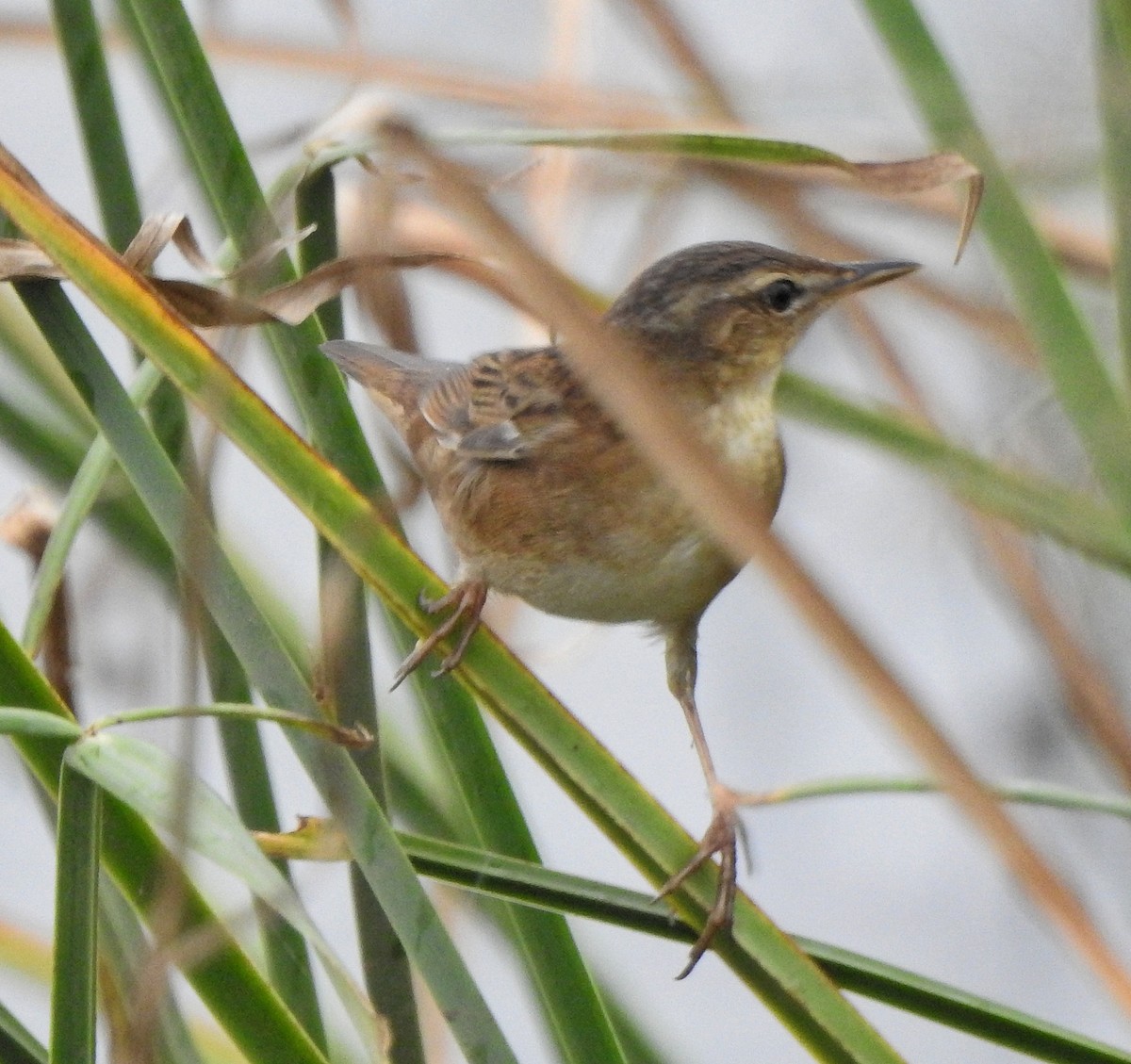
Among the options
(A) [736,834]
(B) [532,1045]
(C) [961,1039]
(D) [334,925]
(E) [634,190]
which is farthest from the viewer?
(B) [532,1045]

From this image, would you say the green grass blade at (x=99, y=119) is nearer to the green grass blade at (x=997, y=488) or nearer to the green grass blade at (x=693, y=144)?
the green grass blade at (x=693, y=144)

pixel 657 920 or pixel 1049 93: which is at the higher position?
pixel 1049 93

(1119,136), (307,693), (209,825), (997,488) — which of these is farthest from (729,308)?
(209,825)

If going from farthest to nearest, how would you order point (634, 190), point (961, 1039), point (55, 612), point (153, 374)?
point (961, 1039)
point (634, 190)
point (55, 612)
point (153, 374)

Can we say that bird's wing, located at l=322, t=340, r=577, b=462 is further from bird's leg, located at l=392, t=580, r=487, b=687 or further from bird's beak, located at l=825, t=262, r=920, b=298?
bird's beak, located at l=825, t=262, r=920, b=298

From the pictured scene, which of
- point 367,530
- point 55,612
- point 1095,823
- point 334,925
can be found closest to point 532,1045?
point 334,925

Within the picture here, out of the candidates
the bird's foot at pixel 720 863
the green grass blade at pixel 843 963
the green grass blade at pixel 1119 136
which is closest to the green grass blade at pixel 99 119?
the green grass blade at pixel 843 963

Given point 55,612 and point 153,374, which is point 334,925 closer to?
point 55,612

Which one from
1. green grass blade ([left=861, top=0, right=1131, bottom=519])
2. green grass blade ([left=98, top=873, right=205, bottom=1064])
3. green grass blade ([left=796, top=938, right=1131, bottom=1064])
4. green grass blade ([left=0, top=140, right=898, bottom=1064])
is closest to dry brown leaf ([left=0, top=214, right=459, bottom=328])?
green grass blade ([left=0, top=140, right=898, bottom=1064])
